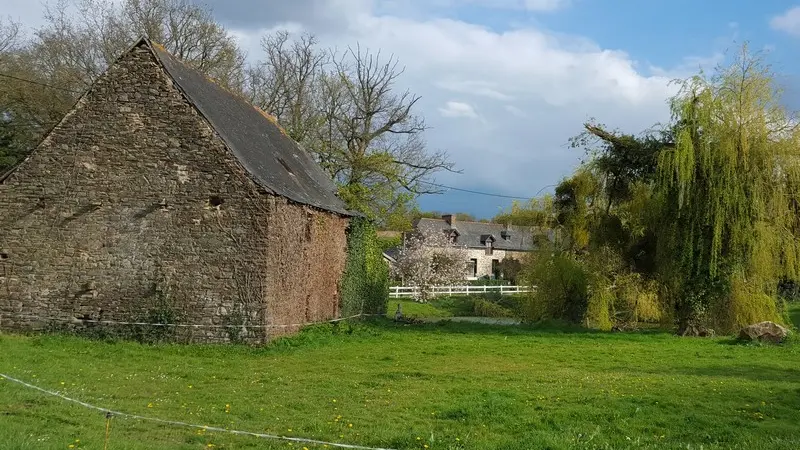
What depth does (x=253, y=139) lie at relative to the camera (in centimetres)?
2164

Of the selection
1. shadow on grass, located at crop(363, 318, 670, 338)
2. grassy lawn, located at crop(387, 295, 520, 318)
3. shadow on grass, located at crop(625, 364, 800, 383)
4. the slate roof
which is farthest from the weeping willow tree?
grassy lawn, located at crop(387, 295, 520, 318)

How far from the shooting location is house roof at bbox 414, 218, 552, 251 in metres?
69.1

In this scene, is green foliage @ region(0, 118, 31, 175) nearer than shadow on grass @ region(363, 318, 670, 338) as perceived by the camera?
No

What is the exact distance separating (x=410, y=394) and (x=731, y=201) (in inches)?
603

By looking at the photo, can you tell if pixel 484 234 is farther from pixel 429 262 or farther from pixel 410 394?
pixel 410 394

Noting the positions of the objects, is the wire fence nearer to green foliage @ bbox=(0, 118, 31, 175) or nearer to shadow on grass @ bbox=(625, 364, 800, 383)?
shadow on grass @ bbox=(625, 364, 800, 383)

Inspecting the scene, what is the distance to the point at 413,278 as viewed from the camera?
49.9 meters

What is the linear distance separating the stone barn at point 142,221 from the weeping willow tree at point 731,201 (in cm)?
1309

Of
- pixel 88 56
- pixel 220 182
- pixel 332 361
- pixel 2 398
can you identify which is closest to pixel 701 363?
pixel 332 361

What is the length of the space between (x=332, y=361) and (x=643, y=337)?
11371mm

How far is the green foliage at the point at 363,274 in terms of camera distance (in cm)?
2608

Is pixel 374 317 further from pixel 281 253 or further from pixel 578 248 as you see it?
pixel 281 253

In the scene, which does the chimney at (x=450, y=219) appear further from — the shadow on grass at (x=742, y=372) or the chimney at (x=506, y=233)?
the shadow on grass at (x=742, y=372)

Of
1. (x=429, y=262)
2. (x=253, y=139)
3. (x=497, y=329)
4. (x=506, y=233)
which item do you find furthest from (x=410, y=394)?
(x=506, y=233)
